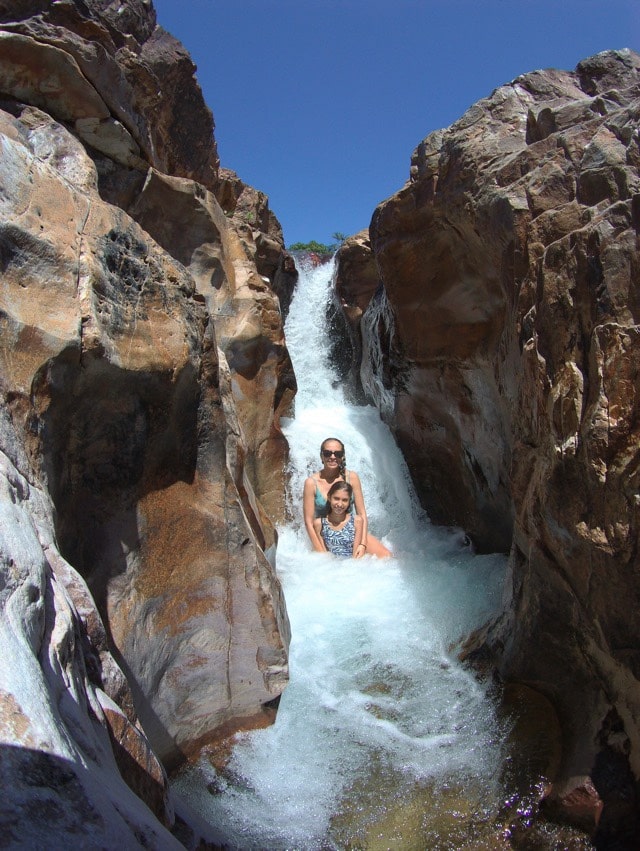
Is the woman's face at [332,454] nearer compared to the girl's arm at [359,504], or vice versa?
the girl's arm at [359,504]

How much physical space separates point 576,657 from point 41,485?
9.04 ft

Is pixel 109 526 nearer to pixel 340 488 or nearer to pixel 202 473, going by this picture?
pixel 202 473

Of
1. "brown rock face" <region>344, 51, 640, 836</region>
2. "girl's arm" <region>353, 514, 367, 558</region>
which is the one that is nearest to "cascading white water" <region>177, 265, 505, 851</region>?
"girl's arm" <region>353, 514, 367, 558</region>

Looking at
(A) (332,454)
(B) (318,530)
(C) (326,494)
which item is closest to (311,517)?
(B) (318,530)

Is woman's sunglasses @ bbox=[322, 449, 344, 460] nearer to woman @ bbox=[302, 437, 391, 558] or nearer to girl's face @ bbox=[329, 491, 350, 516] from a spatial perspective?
woman @ bbox=[302, 437, 391, 558]

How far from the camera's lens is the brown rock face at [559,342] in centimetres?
275

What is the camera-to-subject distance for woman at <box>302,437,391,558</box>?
623cm

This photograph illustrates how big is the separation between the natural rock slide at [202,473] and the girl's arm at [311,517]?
1.98 m

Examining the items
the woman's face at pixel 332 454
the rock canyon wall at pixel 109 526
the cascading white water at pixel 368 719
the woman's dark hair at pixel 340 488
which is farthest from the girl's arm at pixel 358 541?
the rock canyon wall at pixel 109 526

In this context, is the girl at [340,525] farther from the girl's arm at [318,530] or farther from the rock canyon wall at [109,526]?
the rock canyon wall at [109,526]

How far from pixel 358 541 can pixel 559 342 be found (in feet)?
11.6

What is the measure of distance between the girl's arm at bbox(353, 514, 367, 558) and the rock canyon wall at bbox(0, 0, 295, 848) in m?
1.78

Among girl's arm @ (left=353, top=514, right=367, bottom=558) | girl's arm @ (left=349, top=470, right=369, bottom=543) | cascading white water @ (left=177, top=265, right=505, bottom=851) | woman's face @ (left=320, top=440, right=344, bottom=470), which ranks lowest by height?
cascading white water @ (left=177, top=265, right=505, bottom=851)

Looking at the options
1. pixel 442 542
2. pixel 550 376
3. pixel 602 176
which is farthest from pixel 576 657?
pixel 442 542
